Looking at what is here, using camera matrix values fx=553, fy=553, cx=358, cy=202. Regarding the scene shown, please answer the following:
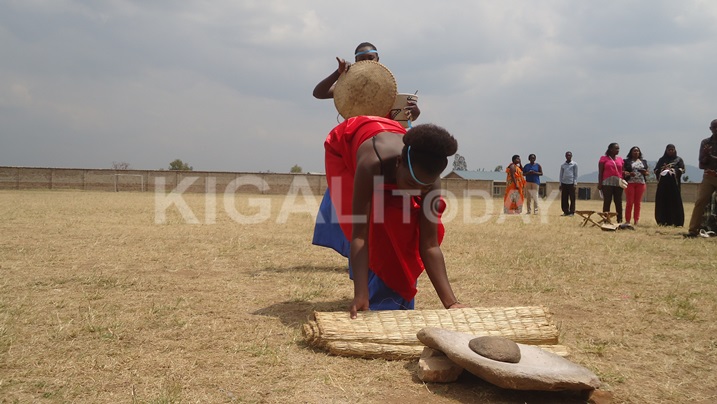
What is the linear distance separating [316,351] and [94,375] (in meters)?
1.08

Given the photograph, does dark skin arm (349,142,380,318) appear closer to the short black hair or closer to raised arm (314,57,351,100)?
the short black hair

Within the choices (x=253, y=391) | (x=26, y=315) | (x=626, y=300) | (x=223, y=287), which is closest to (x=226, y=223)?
(x=223, y=287)

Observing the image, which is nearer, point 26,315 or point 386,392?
point 386,392

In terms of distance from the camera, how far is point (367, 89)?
14.0ft

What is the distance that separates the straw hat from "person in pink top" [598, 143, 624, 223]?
8903mm

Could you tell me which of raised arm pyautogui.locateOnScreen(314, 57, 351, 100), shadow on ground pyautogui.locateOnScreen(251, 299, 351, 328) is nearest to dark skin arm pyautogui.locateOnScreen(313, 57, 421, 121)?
raised arm pyautogui.locateOnScreen(314, 57, 351, 100)

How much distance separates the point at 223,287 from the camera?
4.71 metres

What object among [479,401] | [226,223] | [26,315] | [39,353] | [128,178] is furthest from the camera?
[128,178]

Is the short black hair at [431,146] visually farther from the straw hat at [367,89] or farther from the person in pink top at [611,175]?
the person in pink top at [611,175]

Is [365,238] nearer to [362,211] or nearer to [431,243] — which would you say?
[362,211]

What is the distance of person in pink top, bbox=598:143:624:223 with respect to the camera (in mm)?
11680

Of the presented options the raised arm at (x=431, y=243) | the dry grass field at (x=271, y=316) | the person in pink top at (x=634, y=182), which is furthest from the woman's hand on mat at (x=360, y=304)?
the person in pink top at (x=634, y=182)

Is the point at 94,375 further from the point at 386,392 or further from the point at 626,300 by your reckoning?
the point at 626,300

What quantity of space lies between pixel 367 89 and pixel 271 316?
184 cm
